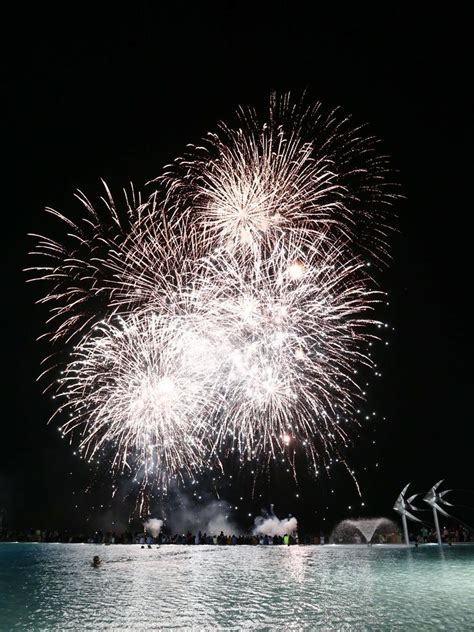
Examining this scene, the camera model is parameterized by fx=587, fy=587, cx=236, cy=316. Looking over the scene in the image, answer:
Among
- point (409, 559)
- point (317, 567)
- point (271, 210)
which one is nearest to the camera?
point (271, 210)

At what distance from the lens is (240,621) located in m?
12.4

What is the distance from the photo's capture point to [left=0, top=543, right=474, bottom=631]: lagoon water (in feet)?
40.3

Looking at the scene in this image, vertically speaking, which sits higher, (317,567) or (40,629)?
(317,567)

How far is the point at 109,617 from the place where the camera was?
13.3 m

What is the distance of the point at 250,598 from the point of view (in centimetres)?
1562

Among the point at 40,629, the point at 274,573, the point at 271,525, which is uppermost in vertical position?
the point at 271,525

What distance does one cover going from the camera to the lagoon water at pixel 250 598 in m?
12.3

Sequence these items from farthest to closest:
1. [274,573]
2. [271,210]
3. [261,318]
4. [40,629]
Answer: [274,573], [261,318], [271,210], [40,629]

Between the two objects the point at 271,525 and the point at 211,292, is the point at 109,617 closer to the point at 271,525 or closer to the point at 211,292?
the point at 211,292

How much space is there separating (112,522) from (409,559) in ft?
186

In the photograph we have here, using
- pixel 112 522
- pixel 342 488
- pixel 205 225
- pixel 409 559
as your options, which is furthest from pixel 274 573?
pixel 112 522

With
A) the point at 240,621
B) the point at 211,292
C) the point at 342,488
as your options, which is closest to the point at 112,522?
the point at 342,488

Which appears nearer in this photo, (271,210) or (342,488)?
(271,210)

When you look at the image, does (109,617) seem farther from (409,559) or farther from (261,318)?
(409,559)
